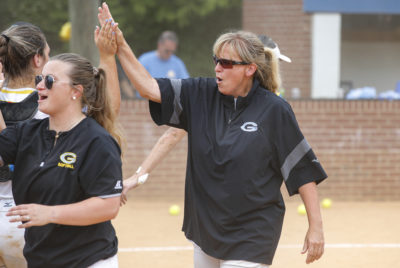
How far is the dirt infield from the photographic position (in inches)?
284

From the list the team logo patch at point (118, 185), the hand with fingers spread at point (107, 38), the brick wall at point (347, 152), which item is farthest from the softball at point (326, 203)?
the team logo patch at point (118, 185)

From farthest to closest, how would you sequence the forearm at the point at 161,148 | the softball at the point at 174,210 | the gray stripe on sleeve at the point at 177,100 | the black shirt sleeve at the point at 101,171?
the softball at the point at 174,210 → the forearm at the point at 161,148 → the gray stripe on sleeve at the point at 177,100 → the black shirt sleeve at the point at 101,171

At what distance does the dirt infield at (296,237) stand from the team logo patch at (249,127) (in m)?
3.44

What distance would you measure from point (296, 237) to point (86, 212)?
569 cm

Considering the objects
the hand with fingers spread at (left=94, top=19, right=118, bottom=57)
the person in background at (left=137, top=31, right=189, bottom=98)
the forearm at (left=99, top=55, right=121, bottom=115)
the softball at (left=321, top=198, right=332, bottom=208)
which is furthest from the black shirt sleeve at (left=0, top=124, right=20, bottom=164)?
the person in background at (left=137, top=31, right=189, bottom=98)

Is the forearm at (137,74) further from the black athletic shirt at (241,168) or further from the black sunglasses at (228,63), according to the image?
the black sunglasses at (228,63)

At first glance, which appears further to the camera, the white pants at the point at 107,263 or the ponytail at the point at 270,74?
the ponytail at the point at 270,74

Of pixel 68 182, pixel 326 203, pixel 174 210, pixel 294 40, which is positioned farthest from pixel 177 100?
pixel 294 40

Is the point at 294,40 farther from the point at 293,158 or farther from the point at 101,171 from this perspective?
the point at 101,171

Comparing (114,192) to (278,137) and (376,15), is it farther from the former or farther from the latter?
(376,15)

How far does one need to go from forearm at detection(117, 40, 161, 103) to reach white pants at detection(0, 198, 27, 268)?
3.17ft

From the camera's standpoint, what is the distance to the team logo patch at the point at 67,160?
10.5ft

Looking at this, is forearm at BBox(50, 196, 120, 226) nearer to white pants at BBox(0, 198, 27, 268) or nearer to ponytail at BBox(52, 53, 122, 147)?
ponytail at BBox(52, 53, 122, 147)

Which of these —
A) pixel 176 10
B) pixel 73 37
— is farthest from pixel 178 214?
pixel 176 10
